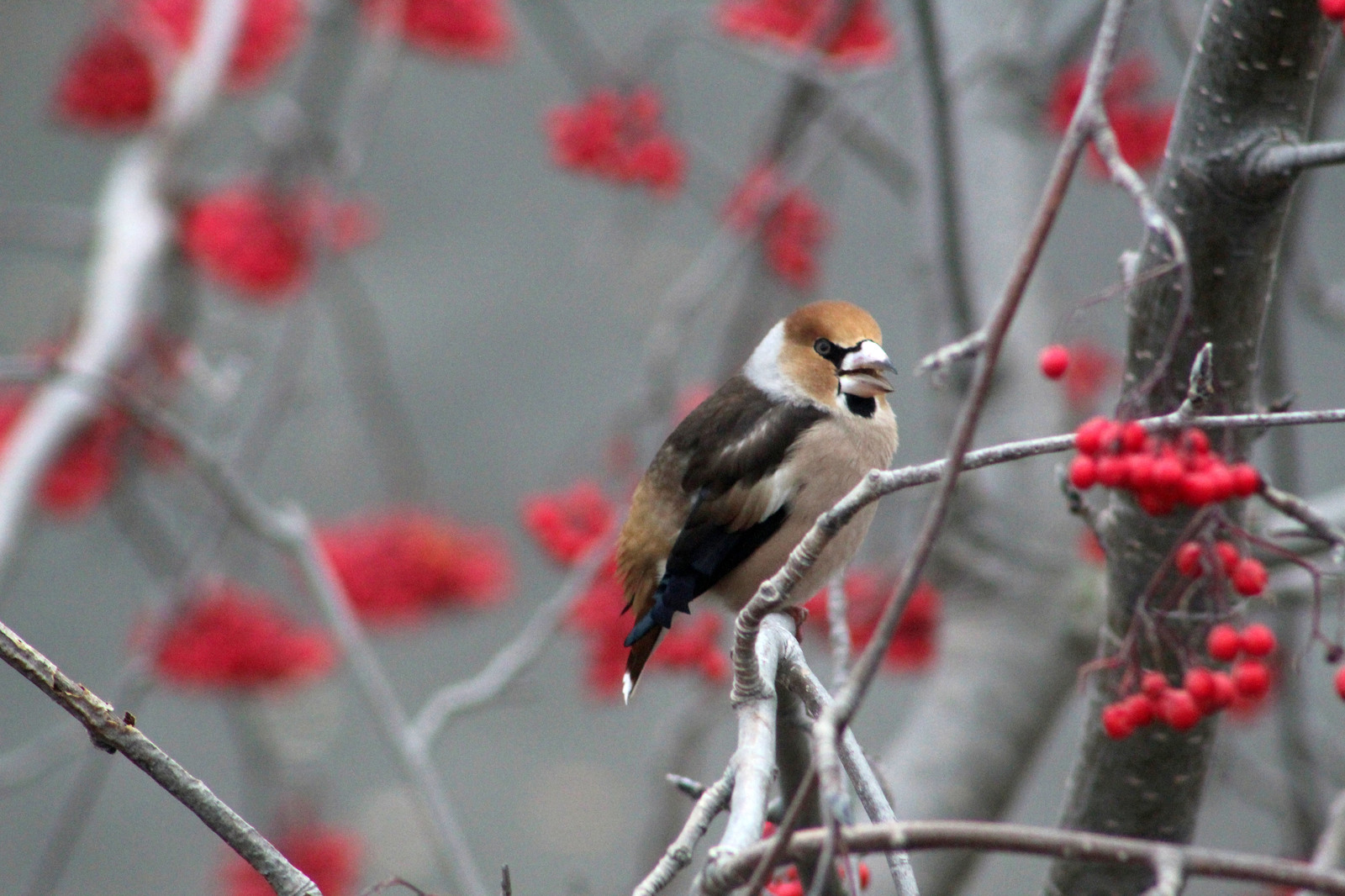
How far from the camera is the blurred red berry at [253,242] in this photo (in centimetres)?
322

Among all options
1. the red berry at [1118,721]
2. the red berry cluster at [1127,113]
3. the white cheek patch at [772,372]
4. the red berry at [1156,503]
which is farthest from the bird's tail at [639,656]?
the red berry cluster at [1127,113]

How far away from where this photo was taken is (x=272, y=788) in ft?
10.0

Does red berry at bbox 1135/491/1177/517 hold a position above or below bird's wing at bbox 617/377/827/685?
below

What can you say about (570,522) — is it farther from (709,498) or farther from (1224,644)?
(1224,644)

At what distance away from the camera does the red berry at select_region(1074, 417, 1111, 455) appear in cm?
101

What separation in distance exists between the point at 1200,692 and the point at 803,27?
2.23 meters

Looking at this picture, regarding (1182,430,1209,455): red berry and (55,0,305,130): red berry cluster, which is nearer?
(1182,430,1209,455): red berry

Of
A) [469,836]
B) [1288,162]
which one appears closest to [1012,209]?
[1288,162]

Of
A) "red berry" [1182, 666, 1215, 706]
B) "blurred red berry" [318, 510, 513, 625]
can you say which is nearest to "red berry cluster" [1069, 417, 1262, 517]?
"red berry" [1182, 666, 1215, 706]

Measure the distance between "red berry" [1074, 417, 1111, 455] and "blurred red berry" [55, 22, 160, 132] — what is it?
111 inches

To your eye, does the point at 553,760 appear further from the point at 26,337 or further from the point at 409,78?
the point at 409,78

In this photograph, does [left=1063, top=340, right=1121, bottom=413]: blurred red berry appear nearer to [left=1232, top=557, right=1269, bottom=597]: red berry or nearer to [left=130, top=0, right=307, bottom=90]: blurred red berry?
[left=1232, top=557, right=1269, bottom=597]: red berry

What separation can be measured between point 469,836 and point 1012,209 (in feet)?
8.75

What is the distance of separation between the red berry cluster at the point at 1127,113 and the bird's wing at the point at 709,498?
134 cm
